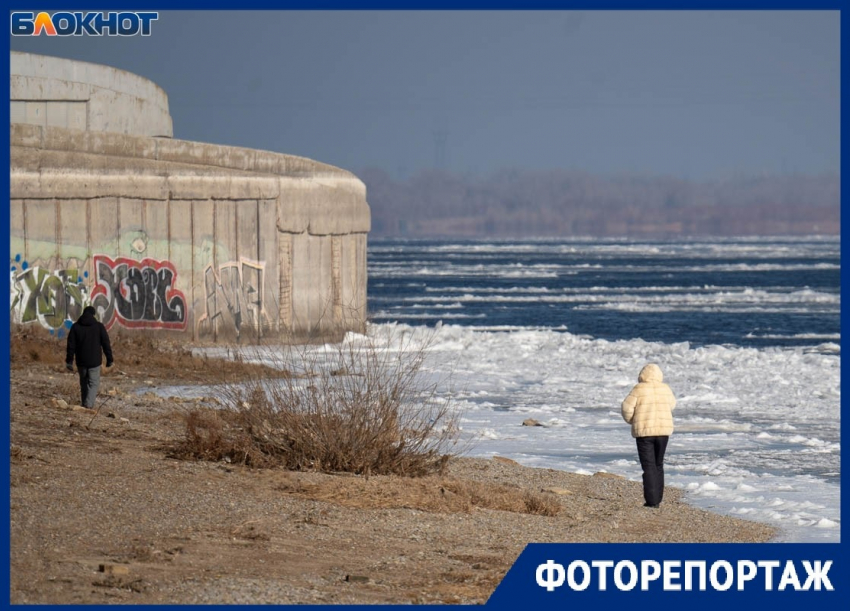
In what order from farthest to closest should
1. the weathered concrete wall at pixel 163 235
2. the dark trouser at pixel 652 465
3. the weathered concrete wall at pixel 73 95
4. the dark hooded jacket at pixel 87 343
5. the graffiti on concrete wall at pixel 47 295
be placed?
the weathered concrete wall at pixel 73 95 < the weathered concrete wall at pixel 163 235 < the graffiti on concrete wall at pixel 47 295 < the dark hooded jacket at pixel 87 343 < the dark trouser at pixel 652 465

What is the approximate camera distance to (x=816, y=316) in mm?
42562

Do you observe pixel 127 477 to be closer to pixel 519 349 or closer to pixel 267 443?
pixel 267 443

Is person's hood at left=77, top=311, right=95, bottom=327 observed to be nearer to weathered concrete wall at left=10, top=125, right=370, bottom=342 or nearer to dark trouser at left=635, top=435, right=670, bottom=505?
dark trouser at left=635, top=435, right=670, bottom=505

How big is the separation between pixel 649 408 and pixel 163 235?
14305 millimetres

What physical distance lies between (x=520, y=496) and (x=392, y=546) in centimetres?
191

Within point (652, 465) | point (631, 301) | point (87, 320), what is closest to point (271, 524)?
point (652, 465)

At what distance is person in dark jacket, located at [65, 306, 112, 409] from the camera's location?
42.5 ft

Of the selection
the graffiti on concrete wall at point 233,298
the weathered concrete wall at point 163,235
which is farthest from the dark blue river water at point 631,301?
the weathered concrete wall at point 163,235

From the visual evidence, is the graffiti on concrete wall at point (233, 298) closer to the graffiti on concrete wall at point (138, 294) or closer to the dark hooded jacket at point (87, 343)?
the graffiti on concrete wall at point (138, 294)

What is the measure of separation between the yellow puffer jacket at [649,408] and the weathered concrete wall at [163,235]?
41.3 ft

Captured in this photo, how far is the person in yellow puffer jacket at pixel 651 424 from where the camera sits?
9.98m

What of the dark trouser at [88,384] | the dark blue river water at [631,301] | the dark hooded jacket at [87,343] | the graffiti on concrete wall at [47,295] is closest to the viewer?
the dark hooded jacket at [87,343]

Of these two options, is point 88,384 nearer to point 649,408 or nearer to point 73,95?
point 649,408

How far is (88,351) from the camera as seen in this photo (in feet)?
42.4
